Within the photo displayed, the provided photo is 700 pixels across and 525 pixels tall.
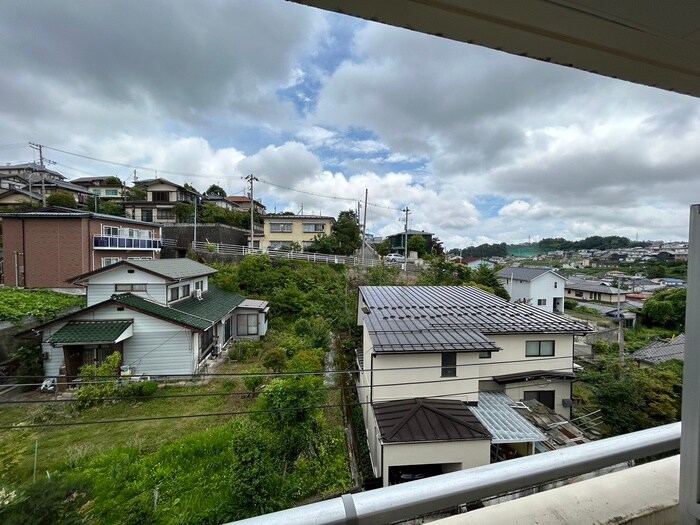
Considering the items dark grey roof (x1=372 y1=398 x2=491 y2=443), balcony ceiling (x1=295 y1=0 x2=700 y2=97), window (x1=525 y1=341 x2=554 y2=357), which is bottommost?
dark grey roof (x1=372 y1=398 x2=491 y2=443)

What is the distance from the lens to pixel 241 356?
661 centimetres

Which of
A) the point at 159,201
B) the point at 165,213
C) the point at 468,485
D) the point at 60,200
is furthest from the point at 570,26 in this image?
the point at 159,201

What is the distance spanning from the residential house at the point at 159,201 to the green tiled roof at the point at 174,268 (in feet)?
30.0

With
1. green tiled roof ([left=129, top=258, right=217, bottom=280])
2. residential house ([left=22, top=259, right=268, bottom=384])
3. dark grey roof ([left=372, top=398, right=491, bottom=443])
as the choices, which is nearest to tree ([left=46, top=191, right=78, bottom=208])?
green tiled roof ([left=129, top=258, right=217, bottom=280])

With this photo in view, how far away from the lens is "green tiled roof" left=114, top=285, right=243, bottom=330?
580cm

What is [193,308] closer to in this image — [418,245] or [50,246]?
[50,246]

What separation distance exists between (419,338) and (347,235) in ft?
39.2

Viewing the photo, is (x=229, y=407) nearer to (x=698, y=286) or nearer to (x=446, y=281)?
(x=698, y=286)

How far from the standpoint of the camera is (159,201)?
56.8 feet

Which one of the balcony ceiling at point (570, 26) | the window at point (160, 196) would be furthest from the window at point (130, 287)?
the window at point (160, 196)

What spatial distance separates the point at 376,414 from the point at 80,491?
3.04 m

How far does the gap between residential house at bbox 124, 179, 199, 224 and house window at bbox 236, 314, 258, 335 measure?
10353mm

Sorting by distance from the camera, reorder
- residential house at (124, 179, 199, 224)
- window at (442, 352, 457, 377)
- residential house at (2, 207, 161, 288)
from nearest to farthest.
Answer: window at (442, 352, 457, 377) → residential house at (2, 207, 161, 288) → residential house at (124, 179, 199, 224)

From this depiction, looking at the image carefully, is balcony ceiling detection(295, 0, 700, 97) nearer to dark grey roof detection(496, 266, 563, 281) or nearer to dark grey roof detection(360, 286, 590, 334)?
dark grey roof detection(360, 286, 590, 334)
